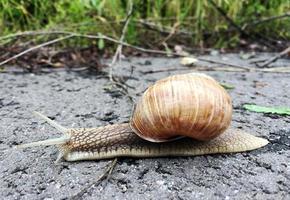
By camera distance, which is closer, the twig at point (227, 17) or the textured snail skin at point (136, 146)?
the textured snail skin at point (136, 146)

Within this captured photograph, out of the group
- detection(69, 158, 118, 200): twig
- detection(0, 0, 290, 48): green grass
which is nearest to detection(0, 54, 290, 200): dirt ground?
detection(69, 158, 118, 200): twig

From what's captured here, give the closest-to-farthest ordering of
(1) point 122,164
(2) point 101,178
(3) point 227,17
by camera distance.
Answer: (2) point 101,178 → (1) point 122,164 → (3) point 227,17

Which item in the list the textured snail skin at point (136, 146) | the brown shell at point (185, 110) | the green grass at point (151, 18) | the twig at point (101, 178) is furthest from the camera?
the green grass at point (151, 18)

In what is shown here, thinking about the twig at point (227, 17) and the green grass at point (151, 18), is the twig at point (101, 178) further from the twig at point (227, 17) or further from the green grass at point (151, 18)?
the twig at point (227, 17)

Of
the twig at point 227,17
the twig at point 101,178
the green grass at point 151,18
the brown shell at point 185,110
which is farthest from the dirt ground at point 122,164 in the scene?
the twig at point 227,17

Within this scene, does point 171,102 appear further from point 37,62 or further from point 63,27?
point 63,27

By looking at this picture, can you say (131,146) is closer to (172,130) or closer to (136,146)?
(136,146)

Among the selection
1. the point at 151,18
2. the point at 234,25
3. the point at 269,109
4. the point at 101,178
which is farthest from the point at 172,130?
the point at 234,25
